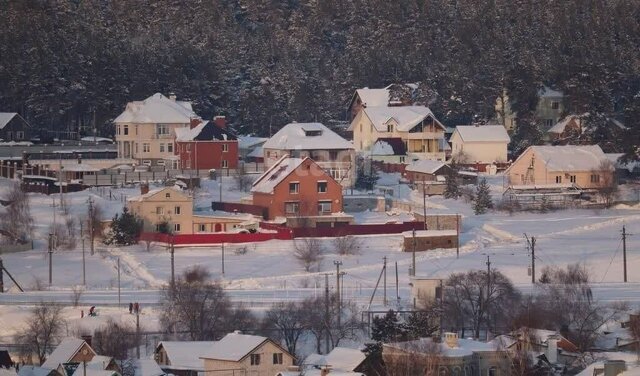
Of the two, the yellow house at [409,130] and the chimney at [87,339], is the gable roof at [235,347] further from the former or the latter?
the yellow house at [409,130]

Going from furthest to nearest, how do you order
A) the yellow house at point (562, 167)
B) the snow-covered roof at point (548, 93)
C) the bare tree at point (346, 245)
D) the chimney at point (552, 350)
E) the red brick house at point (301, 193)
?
1. the snow-covered roof at point (548, 93)
2. the yellow house at point (562, 167)
3. the red brick house at point (301, 193)
4. the bare tree at point (346, 245)
5. the chimney at point (552, 350)

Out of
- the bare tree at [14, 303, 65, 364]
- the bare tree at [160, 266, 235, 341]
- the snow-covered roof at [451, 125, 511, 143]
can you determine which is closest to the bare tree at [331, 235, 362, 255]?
the bare tree at [160, 266, 235, 341]

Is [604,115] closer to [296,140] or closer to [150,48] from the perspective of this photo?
[296,140]

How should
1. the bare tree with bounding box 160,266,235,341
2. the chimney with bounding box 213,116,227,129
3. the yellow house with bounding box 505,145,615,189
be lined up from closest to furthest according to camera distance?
the bare tree with bounding box 160,266,235,341, the yellow house with bounding box 505,145,615,189, the chimney with bounding box 213,116,227,129

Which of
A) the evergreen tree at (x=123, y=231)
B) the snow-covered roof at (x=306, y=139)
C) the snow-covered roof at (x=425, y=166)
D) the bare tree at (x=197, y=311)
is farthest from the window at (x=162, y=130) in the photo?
the bare tree at (x=197, y=311)

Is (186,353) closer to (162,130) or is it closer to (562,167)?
(562,167)

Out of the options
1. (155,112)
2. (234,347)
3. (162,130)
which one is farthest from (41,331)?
(155,112)

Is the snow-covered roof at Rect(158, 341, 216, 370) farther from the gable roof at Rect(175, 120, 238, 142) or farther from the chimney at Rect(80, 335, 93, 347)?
the gable roof at Rect(175, 120, 238, 142)

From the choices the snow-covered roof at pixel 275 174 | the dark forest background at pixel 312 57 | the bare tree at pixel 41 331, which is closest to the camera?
the bare tree at pixel 41 331
